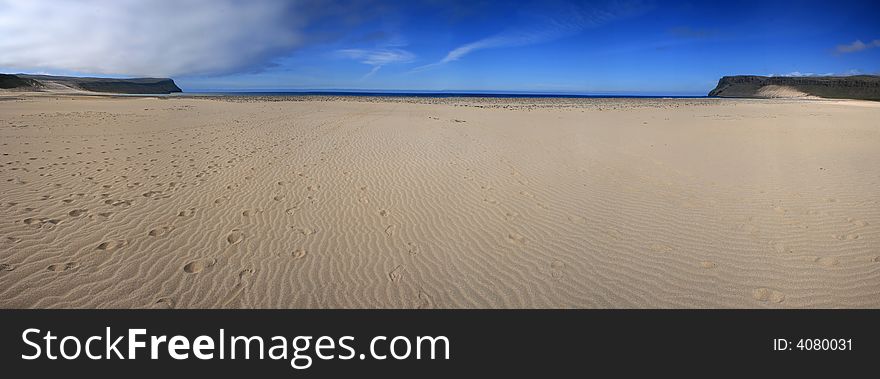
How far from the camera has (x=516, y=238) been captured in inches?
220

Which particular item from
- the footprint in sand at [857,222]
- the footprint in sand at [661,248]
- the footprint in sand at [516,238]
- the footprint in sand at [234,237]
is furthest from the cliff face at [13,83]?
the footprint in sand at [857,222]

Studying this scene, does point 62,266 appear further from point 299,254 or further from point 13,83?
point 13,83

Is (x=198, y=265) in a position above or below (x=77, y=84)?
below

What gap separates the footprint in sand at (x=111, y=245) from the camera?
4844 millimetres

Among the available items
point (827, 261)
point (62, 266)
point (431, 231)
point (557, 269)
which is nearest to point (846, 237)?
point (827, 261)

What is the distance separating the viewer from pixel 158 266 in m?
4.48

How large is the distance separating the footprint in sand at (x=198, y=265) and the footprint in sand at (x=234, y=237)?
56 cm

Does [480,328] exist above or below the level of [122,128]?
below

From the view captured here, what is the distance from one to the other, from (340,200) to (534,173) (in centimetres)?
486

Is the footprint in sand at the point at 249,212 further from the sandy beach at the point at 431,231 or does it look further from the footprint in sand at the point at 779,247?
the footprint in sand at the point at 779,247

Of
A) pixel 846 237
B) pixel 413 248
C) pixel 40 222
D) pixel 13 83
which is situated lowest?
pixel 413 248

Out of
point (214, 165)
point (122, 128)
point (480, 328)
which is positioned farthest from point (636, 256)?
point (122, 128)

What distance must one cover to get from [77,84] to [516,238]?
187449mm

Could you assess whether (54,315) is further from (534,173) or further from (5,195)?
(534,173)
